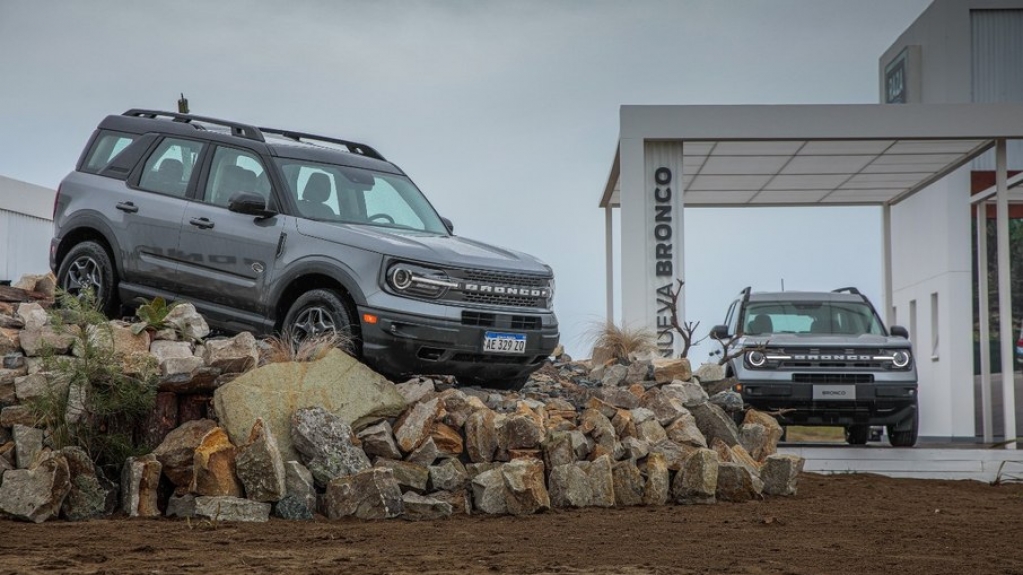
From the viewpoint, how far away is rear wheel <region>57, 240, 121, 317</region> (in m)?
11.6

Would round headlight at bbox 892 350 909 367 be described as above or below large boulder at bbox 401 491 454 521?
above

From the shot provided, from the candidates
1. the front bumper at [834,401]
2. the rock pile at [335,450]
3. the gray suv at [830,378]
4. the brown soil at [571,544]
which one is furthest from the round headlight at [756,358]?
the brown soil at [571,544]

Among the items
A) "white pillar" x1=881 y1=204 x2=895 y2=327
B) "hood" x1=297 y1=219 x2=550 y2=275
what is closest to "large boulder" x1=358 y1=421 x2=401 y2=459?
"hood" x1=297 y1=219 x2=550 y2=275

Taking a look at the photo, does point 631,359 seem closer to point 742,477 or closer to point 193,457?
point 742,477

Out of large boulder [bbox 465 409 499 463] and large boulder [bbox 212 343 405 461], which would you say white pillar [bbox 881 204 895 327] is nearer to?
large boulder [bbox 465 409 499 463]

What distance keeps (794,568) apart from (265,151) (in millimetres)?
6004

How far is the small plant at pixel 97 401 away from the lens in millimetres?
9828

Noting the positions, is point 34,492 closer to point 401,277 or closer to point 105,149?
point 401,277

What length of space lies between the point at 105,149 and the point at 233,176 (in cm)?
A: 183

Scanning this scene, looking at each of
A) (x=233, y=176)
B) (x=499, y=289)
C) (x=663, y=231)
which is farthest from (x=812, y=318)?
(x=233, y=176)

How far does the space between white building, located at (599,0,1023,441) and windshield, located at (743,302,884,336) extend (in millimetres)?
1327

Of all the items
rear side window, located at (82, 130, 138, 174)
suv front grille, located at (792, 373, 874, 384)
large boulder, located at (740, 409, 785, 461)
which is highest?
rear side window, located at (82, 130, 138, 174)

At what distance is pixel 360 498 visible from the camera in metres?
9.46

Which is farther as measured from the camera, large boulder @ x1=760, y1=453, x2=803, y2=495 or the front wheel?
large boulder @ x1=760, y1=453, x2=803, y2=495
